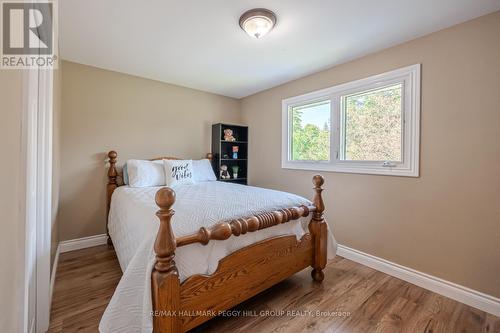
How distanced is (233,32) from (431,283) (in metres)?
2.74

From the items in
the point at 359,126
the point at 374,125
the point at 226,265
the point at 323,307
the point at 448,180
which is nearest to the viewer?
the point at 226,265

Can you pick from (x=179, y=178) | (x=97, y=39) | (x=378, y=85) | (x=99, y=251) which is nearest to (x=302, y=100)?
(x=378, y=85)

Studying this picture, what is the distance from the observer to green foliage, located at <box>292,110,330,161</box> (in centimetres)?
279

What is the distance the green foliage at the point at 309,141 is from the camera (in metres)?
2.79

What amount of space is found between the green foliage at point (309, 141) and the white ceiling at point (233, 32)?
679 millimetres

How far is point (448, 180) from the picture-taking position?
185 centimetres

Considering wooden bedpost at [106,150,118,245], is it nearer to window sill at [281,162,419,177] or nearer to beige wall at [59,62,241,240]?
beige wall at [59,62,241,240]

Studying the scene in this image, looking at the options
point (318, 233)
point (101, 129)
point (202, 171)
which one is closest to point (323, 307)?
point (318, 233)

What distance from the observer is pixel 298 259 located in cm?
186

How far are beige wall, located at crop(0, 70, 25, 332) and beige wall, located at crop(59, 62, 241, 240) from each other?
2.19 metres

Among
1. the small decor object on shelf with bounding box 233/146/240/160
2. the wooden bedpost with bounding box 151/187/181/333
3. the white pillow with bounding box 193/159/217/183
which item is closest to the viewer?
the wooden bedpost with bounding box 151/187/181/333

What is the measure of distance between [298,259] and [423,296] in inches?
41.3

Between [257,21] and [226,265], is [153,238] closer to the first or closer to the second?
[226,265]

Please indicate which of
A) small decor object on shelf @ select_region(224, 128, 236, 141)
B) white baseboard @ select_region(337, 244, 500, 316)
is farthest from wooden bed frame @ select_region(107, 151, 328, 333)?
small decor object on shelf @ select_region(224, 128, 236, 141)
